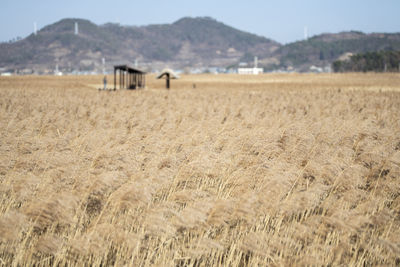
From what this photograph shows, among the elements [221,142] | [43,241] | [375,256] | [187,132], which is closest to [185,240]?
[43,241]

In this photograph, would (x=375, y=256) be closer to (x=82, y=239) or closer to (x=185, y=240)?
(x=185, y=240)

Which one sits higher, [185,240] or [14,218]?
[14,218]

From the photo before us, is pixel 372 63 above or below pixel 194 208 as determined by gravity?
above

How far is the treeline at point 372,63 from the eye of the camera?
505 feet

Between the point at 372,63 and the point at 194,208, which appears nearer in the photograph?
the point at 194,208

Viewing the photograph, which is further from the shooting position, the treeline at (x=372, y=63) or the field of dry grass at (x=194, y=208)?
the treeline at (x=372, y=63)

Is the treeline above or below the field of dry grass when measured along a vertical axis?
above

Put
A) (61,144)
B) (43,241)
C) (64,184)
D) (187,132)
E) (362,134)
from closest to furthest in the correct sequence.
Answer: (43,241), (64,184), (61,144), (362,134), (187,132)

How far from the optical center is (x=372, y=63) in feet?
513

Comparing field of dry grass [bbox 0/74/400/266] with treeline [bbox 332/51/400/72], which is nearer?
field of dry grass [bbox 0/74/400/266]

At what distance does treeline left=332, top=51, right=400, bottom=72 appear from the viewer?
15400cm

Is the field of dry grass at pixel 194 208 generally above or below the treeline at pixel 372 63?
below

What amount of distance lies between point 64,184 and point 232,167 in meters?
2.90

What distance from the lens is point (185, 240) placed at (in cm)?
459
